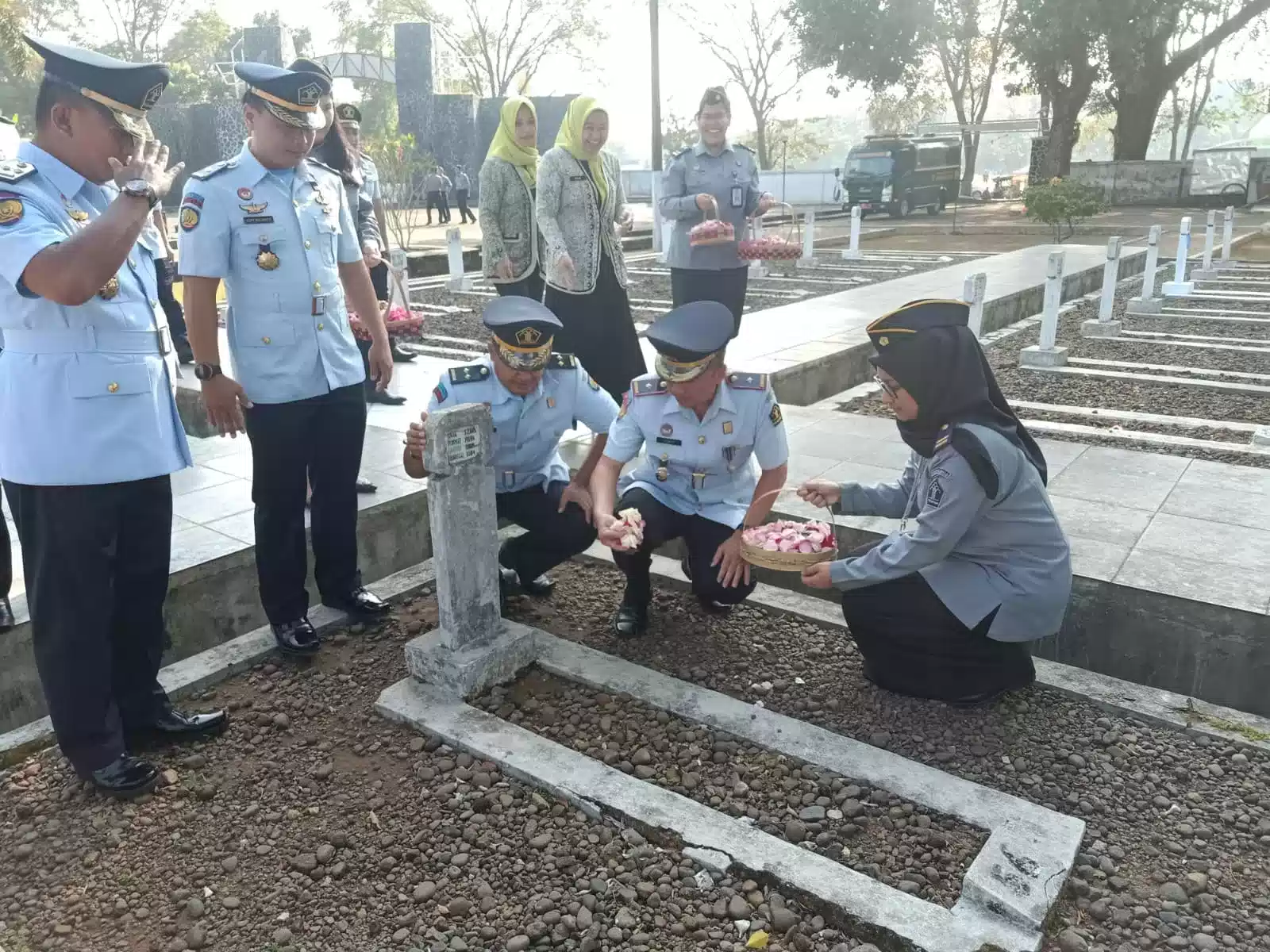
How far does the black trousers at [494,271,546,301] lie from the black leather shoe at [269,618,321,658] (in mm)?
1922

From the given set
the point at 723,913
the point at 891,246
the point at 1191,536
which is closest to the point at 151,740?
the point at 723,913

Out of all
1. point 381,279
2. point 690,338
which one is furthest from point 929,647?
point 381,279

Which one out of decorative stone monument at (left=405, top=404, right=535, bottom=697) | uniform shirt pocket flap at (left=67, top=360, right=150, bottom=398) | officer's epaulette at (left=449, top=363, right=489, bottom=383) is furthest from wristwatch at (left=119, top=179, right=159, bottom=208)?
officer's epaulette at (left=449, top=363, right=489, bottom=383)

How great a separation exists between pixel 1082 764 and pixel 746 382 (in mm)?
1523

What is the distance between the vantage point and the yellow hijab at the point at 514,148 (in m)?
4.25

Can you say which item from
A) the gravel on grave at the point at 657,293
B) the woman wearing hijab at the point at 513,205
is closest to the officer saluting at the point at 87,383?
the woman wearing hijab at the point at 513,205

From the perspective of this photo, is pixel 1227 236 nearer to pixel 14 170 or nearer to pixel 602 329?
pixel 602 329


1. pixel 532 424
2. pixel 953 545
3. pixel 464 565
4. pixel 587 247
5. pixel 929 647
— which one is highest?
pixel 587 247

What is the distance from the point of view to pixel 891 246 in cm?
1769

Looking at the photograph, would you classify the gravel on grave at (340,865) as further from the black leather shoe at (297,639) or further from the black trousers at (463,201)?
the black trousers at (463,201)

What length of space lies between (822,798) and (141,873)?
169 cm

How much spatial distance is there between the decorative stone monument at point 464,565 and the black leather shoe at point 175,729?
59 cm

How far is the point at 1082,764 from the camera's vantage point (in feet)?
8.46

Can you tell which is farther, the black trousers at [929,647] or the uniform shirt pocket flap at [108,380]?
the black trousers at [929,647]
